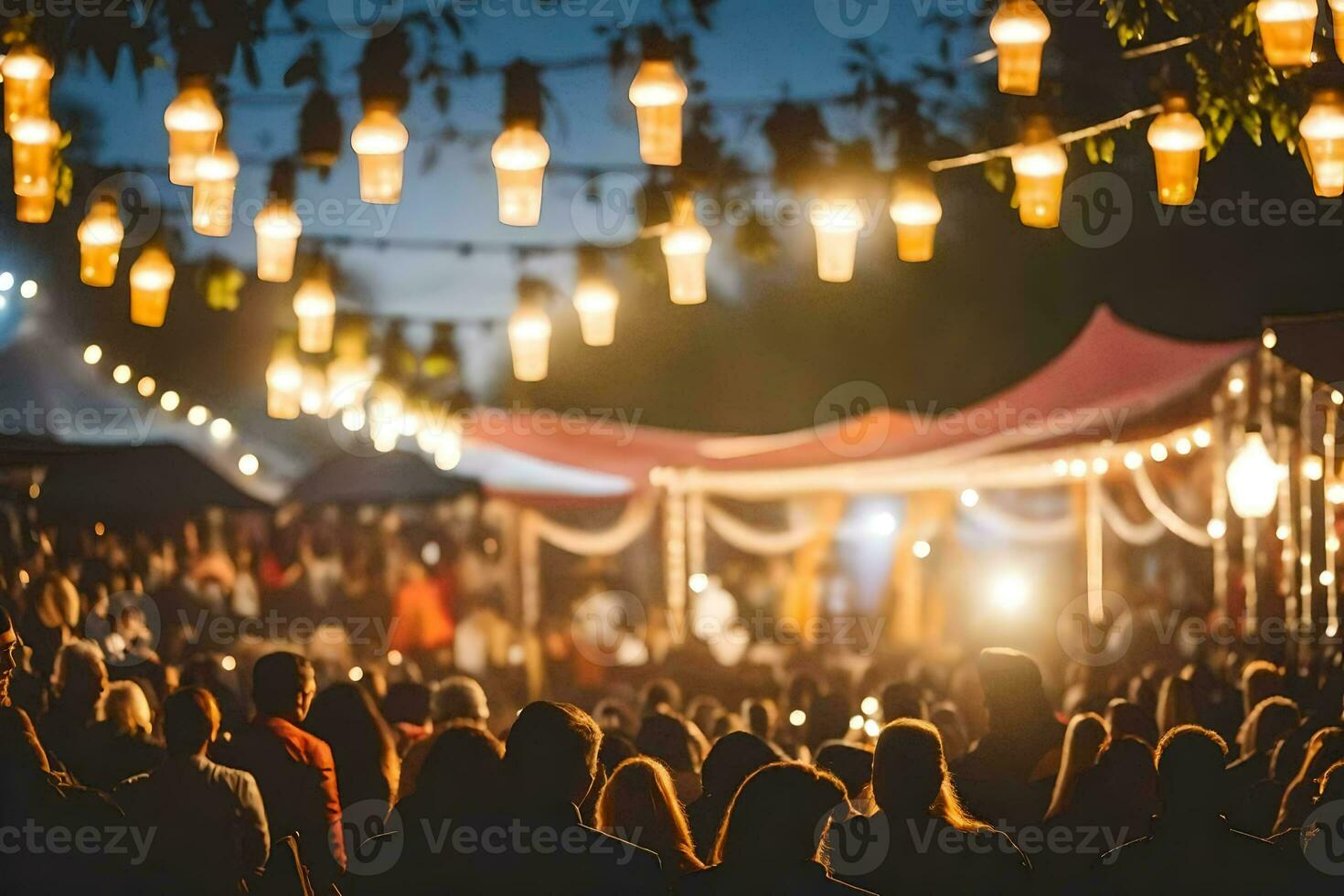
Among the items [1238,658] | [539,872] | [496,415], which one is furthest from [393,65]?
Answer: [496,415]

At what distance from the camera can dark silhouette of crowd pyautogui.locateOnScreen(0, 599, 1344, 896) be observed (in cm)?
397

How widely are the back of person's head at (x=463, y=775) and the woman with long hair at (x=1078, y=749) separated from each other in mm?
2442

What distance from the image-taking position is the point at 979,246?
1117 inches

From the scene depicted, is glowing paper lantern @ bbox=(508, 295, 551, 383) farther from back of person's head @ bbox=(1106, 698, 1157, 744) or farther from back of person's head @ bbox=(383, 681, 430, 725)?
back of person's head @ bbox=(1106, 698, 1157, 744)

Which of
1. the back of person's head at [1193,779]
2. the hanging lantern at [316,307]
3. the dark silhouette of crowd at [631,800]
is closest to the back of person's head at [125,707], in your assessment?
the dark silhouette of crowd at [631,800]

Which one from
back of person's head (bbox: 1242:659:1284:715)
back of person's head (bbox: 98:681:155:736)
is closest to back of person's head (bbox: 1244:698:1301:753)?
back of person's head (bbox: 1242:659:1284:715)

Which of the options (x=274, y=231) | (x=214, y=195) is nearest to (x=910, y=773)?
(x=214, y=195)

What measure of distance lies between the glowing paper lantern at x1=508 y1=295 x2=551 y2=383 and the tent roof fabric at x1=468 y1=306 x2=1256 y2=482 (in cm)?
308

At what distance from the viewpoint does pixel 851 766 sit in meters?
6.00

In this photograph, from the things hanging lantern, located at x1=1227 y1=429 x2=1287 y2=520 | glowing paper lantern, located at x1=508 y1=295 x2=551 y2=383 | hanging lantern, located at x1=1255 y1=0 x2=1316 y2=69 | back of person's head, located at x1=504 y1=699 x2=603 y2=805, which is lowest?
back of person's head, located at x1=504 y1=699 x2=603 y2=805

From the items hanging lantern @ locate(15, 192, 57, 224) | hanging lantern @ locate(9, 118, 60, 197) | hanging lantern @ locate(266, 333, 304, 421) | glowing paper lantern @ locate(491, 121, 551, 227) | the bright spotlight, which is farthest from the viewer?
the bright spotlight

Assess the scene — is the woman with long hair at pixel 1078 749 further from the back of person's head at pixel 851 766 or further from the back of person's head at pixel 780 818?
the back of person's head at pixel 780 818

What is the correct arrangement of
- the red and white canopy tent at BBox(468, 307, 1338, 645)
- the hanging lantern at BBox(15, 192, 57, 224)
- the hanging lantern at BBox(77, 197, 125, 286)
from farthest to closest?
the red and white canopy tent at BBox(468, 307, 1338, 645) → the hanging lantern at BBox(77, 197, 125, 286) → the hanging lantern at BBox(15, 192, 57, 224)

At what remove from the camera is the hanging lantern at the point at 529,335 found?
1095 cm
